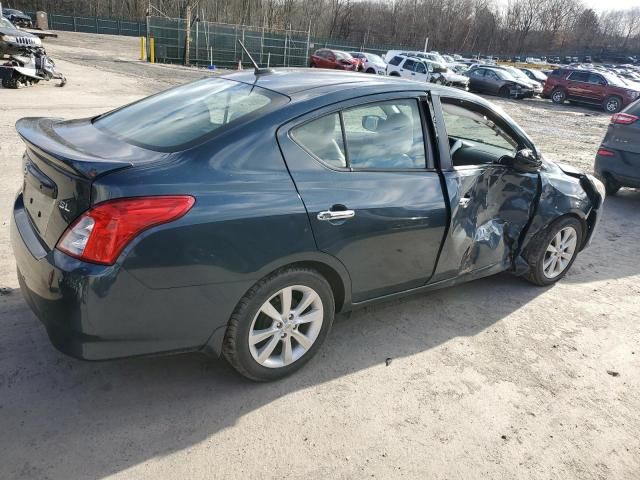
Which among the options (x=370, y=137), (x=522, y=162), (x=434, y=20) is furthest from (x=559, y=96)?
(x=434, y=20)

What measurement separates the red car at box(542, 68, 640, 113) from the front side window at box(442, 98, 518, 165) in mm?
23962

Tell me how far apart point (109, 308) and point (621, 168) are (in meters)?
7.31

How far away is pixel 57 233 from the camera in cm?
235

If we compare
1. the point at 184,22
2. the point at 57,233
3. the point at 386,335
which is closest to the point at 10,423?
the point at 57,233

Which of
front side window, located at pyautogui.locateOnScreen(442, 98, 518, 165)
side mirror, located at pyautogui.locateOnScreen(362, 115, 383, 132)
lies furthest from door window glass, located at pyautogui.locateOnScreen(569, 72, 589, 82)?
side mirror, located at pyautogui.locateOnScreen(362, 115, 383, 132)

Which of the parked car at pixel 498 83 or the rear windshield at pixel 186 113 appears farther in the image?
the parked car at pixel 498 83

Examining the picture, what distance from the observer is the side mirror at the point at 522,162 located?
3703mm

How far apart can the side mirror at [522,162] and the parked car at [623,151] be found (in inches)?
171

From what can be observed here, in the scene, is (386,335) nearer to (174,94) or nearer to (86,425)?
(86,425)

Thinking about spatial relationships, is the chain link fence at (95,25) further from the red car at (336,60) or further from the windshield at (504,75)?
the windshield at (504,75)

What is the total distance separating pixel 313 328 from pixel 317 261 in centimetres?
44

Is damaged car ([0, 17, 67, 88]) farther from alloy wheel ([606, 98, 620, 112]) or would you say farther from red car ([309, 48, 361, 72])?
alloy wheel ([606, 98, 620, 112])

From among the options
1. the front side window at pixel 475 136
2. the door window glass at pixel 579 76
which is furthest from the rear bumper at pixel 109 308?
the door window glass at pixel 579 76

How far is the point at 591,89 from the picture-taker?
2517 centimetres
